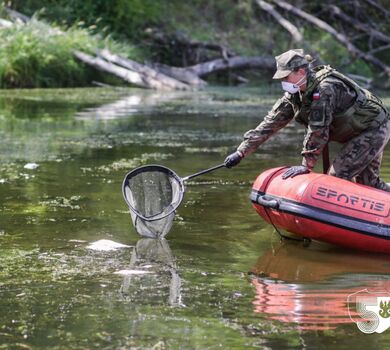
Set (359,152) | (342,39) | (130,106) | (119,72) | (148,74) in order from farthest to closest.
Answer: (342,39) < (148,74) < (119,72) < (130,106) < (359,152)

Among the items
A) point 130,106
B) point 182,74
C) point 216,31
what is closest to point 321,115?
point 130,106

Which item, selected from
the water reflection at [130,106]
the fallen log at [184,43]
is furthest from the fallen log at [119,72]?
the fallen log at [184,43]

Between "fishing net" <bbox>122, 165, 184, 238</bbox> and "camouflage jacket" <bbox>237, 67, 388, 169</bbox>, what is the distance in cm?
60

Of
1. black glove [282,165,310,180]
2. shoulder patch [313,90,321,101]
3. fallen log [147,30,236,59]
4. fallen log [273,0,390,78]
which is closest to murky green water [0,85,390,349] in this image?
black glove [282,165,310,180]

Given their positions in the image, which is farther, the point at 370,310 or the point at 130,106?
the point at 130,106

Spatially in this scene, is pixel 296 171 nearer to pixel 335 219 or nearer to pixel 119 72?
pixel 335 219

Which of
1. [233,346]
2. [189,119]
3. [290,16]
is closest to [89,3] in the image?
[290,16]

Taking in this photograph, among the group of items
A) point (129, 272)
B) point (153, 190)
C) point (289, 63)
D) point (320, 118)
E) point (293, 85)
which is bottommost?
point (129, 272)

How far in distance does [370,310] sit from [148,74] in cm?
1913

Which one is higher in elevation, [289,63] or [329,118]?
[289,63]

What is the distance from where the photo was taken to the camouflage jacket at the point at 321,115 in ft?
19.9

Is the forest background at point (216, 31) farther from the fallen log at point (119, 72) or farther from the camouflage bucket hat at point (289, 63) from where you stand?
the camouflage bucket hat at point (289, 63)

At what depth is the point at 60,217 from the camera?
6988mm

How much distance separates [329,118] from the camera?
608 cm
